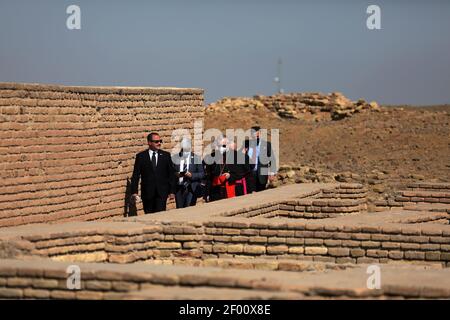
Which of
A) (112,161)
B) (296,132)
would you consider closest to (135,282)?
(112,161)

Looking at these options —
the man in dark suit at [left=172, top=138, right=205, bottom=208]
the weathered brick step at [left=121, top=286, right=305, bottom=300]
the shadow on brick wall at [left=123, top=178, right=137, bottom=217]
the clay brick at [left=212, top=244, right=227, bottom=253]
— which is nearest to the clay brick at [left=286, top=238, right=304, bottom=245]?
the clay brick at [left=212, top=244, right=227, bottom=253]

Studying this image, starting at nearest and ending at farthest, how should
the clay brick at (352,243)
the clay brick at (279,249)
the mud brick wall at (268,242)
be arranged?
the mud brick wall at (268,242) < the clay brick at (352,243) < the clay brick at (279,249)

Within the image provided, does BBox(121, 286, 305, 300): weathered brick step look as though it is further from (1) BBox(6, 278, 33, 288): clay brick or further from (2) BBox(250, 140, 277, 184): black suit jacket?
(2) BBox(250, 140, 277, 184): black suit jacket

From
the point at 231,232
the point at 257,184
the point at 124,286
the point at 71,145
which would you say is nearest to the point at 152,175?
the point at 71,145

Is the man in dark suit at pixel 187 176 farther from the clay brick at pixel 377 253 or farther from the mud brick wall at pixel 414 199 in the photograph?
the clay brick at pixel 377 253

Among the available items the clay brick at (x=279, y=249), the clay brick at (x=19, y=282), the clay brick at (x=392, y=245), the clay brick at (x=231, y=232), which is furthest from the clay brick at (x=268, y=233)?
the clay brick at (x=19, y=282)

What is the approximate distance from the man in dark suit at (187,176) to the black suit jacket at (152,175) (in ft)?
3.10

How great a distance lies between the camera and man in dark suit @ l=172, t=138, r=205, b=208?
17516mm

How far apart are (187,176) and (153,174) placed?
1154 mm

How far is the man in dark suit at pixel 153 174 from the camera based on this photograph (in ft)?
53.8

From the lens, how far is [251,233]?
12820 mm
